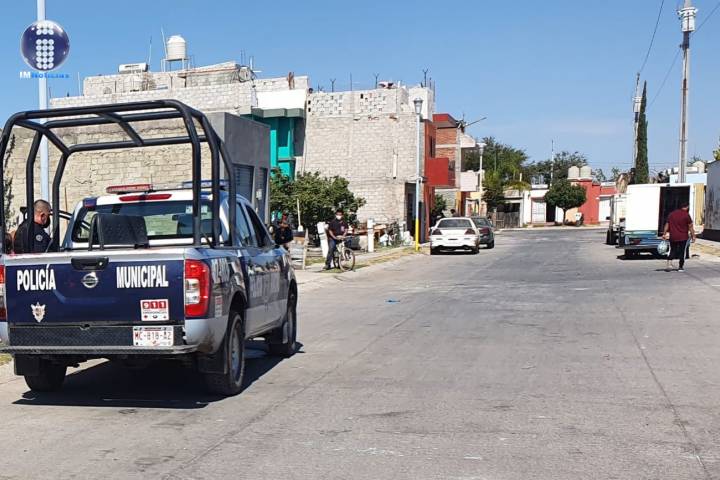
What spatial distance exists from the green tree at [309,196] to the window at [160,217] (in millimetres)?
24163

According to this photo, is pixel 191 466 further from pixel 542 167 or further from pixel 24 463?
pixel 542 167

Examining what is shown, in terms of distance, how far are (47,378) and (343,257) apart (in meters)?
17.2

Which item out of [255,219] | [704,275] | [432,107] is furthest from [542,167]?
[255,219]

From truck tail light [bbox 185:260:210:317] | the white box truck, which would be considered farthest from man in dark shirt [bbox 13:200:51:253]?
the white box truck

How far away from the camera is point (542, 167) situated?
4825 inches

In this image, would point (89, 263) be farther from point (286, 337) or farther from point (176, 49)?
point (176, 49)

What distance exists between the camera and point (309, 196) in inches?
1288

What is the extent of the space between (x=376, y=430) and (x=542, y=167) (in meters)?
121

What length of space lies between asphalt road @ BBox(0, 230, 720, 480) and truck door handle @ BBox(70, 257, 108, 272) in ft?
4.24

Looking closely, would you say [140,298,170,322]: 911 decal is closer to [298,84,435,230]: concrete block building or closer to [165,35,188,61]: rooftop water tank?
[298,84,435,230]: concrete block building

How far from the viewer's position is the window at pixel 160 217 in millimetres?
8172

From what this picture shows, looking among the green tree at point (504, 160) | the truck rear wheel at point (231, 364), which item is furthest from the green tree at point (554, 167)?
the truck rear wheel at point (231, 364)

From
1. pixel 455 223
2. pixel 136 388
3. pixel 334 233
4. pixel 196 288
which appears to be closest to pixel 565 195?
pixel 455 223
